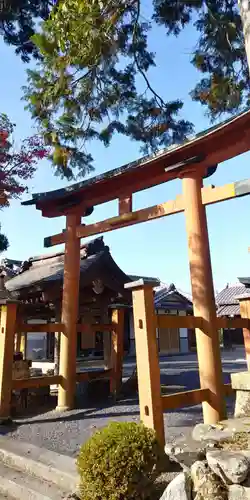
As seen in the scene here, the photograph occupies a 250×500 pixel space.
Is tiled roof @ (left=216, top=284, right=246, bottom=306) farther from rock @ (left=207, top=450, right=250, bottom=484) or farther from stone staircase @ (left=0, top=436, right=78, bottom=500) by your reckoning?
rock @ (left=207, top=450, right=250, bottom=484)

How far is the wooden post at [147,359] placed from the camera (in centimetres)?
365

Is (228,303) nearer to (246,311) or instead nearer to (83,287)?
(83,287)

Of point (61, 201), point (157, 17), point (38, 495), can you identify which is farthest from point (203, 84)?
point (38, 495)

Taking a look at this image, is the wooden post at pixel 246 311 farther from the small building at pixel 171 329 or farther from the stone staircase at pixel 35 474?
the small building at pixel 171 329

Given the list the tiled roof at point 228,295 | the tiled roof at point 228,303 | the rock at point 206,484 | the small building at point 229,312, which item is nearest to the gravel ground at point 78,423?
the rock at point 206,484

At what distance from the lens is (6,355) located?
250 inches

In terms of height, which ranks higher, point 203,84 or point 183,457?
point 203,84

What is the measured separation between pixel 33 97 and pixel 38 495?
5.71 meters

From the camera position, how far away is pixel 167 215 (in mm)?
5711

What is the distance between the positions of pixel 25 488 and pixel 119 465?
→ 147 cm

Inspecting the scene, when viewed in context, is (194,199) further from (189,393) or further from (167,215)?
(189,393)

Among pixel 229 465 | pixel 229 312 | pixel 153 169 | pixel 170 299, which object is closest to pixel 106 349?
pixel 153 169

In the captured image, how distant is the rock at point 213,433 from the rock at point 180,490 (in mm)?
497

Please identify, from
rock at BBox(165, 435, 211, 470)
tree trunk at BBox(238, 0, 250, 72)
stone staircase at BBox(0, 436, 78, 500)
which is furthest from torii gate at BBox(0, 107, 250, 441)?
tree trunk at BBox(238, 0, 250, 72)
